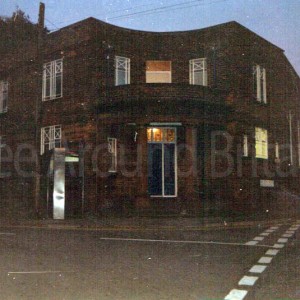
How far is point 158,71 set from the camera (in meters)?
22.6

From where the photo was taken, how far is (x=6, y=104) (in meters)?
26.6

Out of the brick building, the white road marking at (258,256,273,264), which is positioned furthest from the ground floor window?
the white road marking at (258,256,273,264)

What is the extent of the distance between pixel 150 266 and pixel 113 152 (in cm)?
1294

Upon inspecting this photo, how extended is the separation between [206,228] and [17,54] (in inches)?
591

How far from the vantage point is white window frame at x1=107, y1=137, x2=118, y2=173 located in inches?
842

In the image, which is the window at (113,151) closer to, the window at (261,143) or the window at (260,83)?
the window at (261,143)

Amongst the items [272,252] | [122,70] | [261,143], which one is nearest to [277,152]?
[261,143]

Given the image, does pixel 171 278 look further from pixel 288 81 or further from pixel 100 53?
pixel 288 81

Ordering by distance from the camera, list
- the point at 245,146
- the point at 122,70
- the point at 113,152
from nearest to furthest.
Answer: the point at 113,152
the point at 122,70
the point at 245,146

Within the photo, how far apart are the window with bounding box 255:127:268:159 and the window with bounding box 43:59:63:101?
9691 mm

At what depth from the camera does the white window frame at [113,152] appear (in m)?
21.4

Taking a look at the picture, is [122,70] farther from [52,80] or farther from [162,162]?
[162,162]

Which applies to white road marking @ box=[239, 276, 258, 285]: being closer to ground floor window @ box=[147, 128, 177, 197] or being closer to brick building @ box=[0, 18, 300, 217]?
brick building @ box=[0, 18, 300, 217]

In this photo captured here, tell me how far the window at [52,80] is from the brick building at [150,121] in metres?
0.05
